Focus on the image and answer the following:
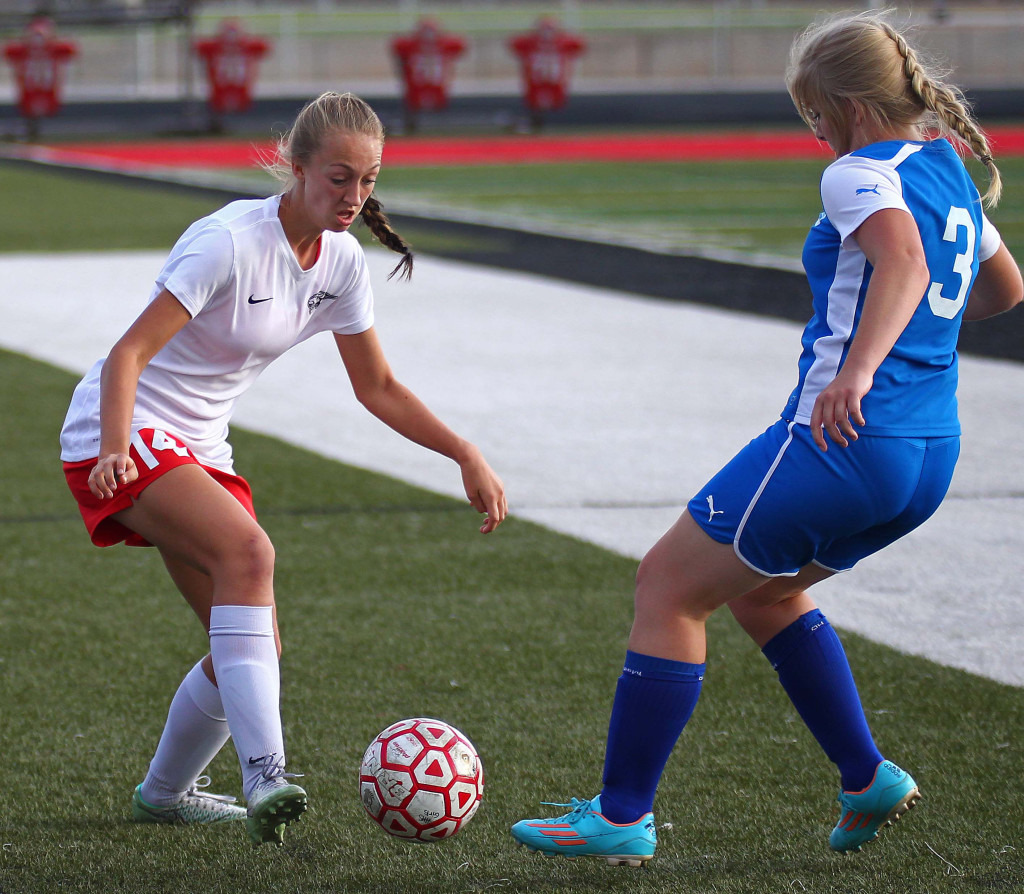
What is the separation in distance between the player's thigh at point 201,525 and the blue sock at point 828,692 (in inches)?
42.9

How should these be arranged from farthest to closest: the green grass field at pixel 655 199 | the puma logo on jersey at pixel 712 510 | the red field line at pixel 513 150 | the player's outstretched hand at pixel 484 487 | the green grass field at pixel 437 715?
the red field line at pixel 513 150
the green grass field at pixel 655 199
the player's outstretched hand at pixel 484 487
the green grass field at pixel 437 715
the puma logo on jersey at pixel 712 510

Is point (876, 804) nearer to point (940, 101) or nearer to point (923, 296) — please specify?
point (923, 296)

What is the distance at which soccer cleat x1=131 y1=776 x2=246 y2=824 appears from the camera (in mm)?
3609

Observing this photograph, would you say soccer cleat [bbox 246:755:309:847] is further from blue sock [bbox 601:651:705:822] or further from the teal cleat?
blue sock [bbox 601:651:705:822]

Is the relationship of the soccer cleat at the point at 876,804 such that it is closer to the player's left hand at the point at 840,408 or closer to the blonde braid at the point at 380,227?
the player's left hand at the point at 840,408

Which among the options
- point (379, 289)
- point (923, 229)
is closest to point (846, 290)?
point (923, 229)

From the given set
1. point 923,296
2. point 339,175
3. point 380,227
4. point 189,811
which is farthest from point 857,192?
point 189,811

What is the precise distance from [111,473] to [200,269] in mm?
445

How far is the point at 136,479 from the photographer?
128 inches

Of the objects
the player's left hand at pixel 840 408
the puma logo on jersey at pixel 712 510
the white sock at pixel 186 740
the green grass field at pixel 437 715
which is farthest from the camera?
the white sock at pixel 186 740

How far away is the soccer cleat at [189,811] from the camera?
11.8 ft

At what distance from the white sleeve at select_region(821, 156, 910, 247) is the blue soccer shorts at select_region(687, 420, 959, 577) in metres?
0.39

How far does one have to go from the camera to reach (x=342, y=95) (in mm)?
3357

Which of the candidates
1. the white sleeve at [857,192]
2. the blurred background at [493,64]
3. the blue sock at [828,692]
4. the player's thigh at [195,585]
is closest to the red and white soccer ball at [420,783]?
the player's thigh at [195,585]
